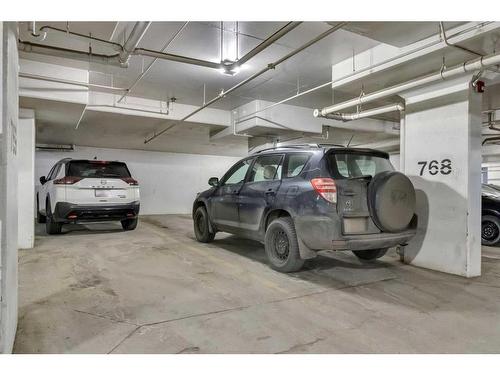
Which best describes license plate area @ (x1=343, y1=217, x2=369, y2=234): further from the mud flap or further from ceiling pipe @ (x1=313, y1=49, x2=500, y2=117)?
ceiling pipe @ (x1=313, y1=49, x2=500, y2=117)

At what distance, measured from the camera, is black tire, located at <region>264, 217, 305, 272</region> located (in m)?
3.76

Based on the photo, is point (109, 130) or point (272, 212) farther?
point (109, 130)

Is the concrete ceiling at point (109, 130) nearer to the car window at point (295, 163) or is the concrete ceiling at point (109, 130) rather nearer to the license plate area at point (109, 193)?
the license plate area at point (109, 193)

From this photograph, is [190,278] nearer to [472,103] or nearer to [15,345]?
[15,345]

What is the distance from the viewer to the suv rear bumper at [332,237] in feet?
11.0

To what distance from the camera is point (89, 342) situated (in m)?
2.13

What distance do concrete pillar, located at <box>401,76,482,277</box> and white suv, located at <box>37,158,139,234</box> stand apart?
549cm

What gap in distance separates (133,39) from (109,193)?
4079 mm

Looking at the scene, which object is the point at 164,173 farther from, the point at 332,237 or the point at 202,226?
the point at 332,237

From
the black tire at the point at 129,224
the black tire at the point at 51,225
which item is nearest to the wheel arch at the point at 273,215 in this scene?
the black tire at the point at 129,224

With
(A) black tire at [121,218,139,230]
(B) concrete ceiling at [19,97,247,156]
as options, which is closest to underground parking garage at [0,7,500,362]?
(B) concrete ceiling at [19,97,247,156]

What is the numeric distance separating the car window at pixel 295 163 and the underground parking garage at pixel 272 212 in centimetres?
2

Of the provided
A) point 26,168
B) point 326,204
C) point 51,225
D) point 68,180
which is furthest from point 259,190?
point 51,225

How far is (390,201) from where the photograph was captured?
3.48 m
